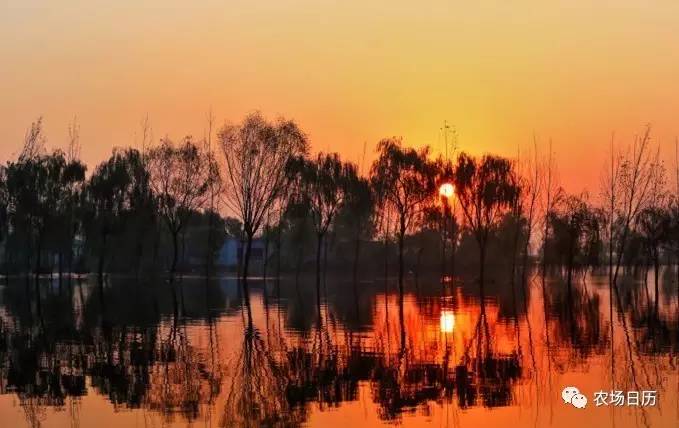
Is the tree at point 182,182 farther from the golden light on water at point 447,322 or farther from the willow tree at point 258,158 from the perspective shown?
the golden light on water at point 447,322

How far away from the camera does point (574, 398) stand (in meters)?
12.6

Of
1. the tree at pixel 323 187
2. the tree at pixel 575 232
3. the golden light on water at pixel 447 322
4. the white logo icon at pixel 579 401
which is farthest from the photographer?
the tree at pixel 323 187

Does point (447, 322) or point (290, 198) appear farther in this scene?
point (290, 198)

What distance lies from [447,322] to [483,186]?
36.3m

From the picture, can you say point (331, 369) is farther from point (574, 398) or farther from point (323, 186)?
point (323, 186)

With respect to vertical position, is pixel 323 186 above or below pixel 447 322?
above

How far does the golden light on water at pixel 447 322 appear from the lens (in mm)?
23936

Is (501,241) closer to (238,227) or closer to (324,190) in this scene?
(324,190)

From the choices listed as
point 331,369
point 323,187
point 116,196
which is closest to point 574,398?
point 331,369

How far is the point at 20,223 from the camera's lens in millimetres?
64125

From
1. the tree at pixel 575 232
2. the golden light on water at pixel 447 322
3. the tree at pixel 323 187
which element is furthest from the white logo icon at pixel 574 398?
the tree at pixel 323 187

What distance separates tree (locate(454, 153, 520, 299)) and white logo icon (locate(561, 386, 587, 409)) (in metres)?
48.6

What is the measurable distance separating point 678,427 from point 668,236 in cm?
4461

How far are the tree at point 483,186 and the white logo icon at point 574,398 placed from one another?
48.6 m
